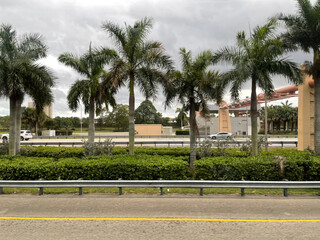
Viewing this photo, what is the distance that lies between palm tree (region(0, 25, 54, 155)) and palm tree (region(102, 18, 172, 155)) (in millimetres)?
4197

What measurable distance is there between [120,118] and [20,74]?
59193mm

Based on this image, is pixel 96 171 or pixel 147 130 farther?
pixel 147 130

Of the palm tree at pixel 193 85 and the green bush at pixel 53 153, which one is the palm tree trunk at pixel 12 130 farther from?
the palm tree at pixel 193 85

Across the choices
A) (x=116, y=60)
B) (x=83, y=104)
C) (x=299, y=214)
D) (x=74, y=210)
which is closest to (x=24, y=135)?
(x=83, y=104)

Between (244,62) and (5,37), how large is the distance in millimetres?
12416

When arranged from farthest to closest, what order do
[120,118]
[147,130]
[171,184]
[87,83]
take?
[120,118]
[147,130]
[87,83]
[171,184]

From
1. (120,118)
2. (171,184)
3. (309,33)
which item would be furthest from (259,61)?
(120,118)

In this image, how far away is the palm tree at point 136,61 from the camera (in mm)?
11875

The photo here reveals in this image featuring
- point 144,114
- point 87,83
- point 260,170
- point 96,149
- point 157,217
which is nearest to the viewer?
point 157,217

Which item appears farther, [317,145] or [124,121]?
[124,121]

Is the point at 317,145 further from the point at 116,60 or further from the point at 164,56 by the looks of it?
the point at 116,60

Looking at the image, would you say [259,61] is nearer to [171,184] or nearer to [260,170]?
[260,170]

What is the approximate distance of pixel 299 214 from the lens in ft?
19.2

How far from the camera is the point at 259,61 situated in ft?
38.3
